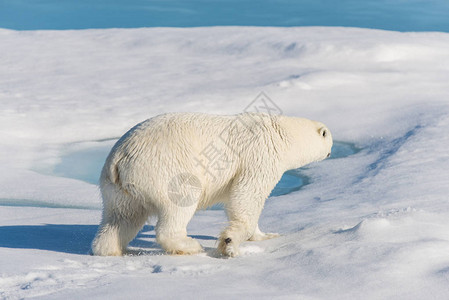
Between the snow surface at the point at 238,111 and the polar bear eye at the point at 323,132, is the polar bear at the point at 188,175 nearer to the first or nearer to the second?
the snow surface at the point at 238,111

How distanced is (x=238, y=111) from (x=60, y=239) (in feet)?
13.9

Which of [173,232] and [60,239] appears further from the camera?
[60,239]

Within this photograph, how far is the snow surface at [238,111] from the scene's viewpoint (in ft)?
9.75

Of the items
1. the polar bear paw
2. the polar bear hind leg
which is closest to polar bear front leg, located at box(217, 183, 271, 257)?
the polar bear paw

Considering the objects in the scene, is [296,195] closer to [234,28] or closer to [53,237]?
[53,237]

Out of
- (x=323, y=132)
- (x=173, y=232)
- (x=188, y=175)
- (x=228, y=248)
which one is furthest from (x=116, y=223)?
(x=323, y=132)

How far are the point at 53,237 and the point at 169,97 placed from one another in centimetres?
489

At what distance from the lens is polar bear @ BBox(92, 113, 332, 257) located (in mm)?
3641

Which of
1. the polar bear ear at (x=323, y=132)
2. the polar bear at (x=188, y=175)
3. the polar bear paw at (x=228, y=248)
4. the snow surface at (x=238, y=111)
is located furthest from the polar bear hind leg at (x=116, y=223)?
the polar bear ear at (x=323, y=132)

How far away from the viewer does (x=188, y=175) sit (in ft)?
12.2

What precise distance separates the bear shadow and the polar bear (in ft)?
→ 0.72

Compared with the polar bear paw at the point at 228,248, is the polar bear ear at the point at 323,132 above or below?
above

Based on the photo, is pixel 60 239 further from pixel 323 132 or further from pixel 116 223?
pixel 323 132

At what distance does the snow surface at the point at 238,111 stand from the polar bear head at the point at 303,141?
0.46m
